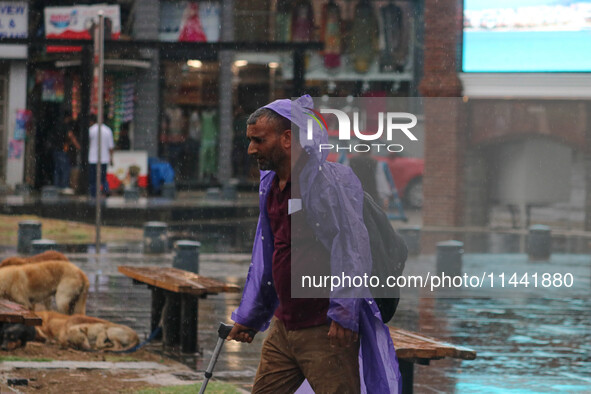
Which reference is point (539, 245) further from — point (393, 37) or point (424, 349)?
point (393, 37)

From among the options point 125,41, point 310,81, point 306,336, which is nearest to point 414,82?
point 310,81

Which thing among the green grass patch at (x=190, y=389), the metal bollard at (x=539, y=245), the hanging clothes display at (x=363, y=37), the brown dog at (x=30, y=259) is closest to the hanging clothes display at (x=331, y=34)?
the hanging clothes display at (x=363, y=37)

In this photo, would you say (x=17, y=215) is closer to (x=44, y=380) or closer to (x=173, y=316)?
(x=173, y=316)

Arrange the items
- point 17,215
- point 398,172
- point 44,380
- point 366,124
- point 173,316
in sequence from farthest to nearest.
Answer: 1. point 398,172
2. point 17,215
3. point 173,316
4. point 44,380
5. point 366,124

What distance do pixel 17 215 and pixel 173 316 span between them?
542 inches

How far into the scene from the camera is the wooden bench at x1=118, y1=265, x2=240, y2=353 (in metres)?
9.39

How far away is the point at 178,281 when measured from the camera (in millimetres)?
9672

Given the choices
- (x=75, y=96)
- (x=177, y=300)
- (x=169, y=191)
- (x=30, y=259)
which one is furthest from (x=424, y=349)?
(x=75, y=96)

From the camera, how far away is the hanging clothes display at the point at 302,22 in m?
32.8

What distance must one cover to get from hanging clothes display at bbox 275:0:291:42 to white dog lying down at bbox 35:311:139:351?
23.8 metres

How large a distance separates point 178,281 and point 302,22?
2413 centimetres

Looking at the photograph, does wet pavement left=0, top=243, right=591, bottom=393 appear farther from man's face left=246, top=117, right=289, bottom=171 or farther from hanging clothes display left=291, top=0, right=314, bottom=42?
hanging clothes display left=291, top=0, right=314, bottom=42

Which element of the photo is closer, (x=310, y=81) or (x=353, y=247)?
(x=353, y=247)

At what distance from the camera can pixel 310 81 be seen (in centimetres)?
3180
